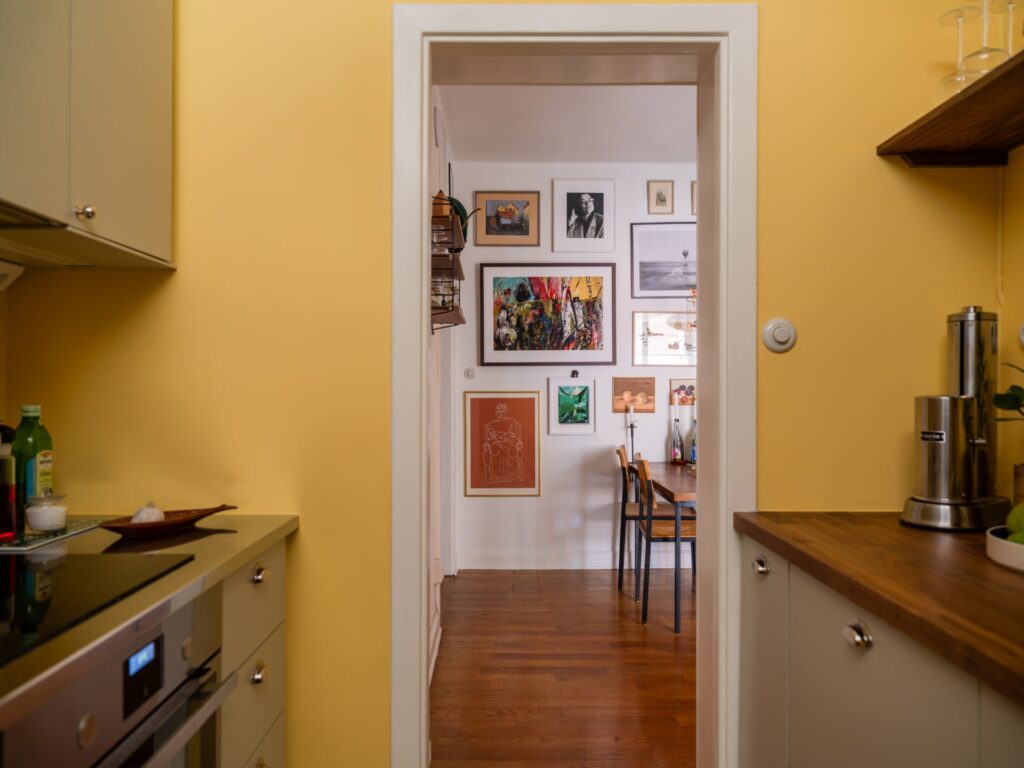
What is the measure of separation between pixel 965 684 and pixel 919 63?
1.45 metres

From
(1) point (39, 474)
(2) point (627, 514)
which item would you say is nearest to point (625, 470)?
(2) point (627, 514)

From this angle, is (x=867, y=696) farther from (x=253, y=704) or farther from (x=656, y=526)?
(x=656, y=526)

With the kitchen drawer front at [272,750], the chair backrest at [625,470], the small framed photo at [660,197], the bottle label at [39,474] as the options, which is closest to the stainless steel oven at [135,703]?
the kitchen drawer front at [272,750]

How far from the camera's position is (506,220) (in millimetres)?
4141

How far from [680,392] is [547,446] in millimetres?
1009

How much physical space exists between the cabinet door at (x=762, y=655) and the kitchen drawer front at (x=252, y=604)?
1089 mm

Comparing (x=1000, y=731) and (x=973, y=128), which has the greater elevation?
(x=973, y=128)

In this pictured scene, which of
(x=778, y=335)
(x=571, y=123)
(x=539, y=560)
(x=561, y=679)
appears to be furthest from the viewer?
(x=539, y=560)

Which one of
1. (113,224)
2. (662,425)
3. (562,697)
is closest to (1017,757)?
(113,224)

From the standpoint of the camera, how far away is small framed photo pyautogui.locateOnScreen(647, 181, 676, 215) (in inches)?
165

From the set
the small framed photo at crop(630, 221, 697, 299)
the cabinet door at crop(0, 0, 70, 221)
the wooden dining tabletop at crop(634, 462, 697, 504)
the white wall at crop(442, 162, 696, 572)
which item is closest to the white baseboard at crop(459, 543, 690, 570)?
the white wall at crop(442, 162, 696, 572)

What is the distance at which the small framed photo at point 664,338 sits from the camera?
4184 millimetres

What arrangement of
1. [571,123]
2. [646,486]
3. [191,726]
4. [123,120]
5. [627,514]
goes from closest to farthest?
[191,726]
[123,120]
[646,486]
[571,123]
[627,514]

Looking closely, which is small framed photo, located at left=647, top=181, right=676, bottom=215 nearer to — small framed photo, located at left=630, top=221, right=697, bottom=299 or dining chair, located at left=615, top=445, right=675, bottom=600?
small framed photo, located at left=630, top=221, right=697, bottom=299
